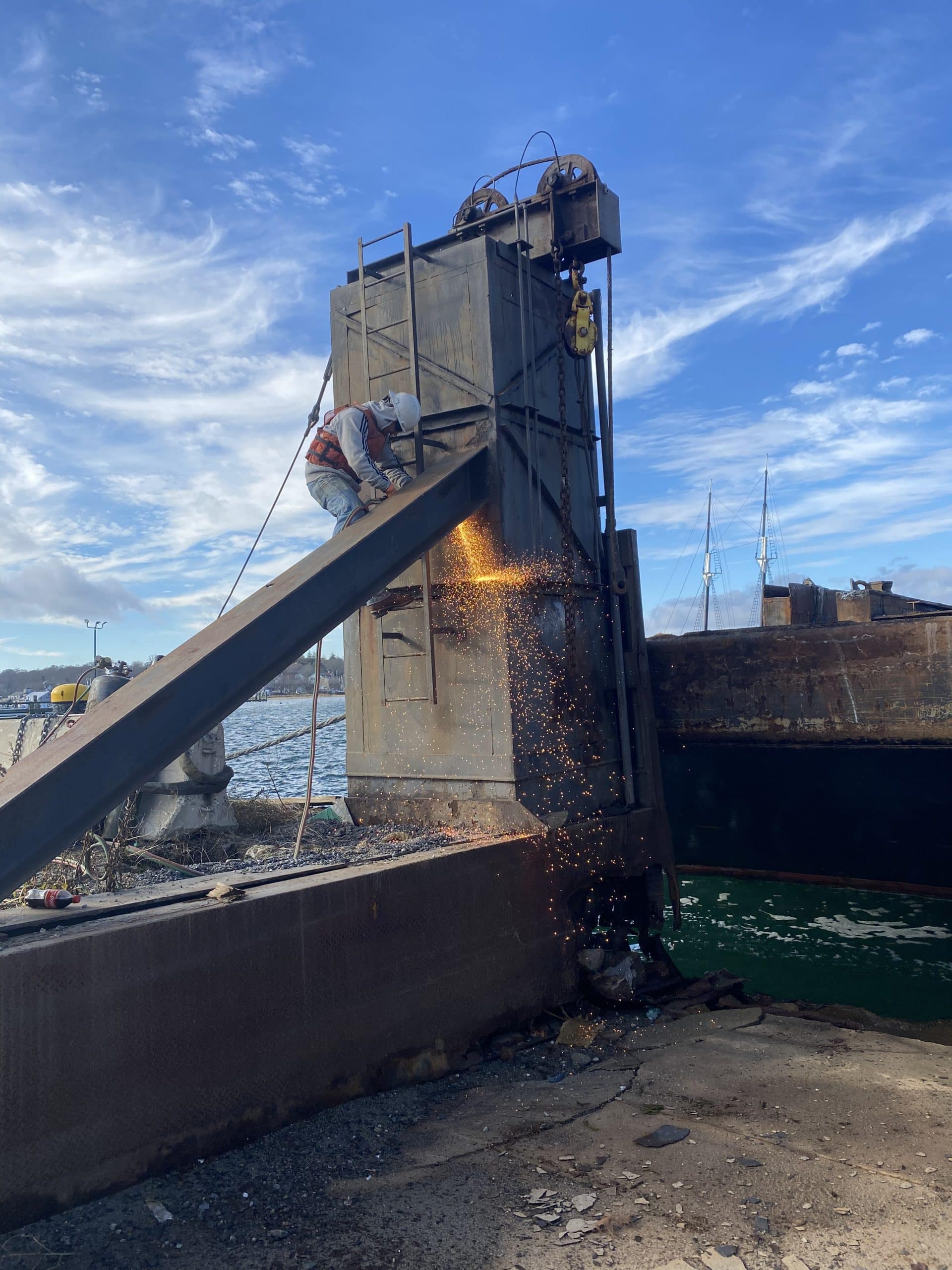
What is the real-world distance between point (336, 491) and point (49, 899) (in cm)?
404

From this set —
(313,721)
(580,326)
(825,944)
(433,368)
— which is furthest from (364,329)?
(825,944)

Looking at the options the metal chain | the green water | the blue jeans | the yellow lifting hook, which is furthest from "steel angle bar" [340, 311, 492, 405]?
the green water

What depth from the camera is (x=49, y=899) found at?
4.47m

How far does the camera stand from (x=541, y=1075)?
19.1 ft

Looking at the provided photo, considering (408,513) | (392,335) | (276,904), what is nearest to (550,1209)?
(276,904)

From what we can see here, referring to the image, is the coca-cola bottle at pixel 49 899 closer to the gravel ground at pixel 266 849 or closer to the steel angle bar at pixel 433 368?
the gravel ground at pixel 266 849

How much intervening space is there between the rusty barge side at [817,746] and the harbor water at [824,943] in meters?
0.86

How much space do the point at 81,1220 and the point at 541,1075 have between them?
3007 mm

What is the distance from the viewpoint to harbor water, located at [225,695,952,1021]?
30.5ft

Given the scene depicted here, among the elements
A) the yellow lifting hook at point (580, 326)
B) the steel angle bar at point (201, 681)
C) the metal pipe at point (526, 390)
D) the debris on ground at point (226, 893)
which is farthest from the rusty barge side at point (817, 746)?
the debris on ground at point (226, 893)

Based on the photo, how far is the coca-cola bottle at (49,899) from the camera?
4.48 m

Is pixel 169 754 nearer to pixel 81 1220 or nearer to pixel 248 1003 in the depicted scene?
pixel 248 1003

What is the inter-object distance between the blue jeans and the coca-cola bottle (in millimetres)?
3757

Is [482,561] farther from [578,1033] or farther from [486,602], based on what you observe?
[578,1033]
